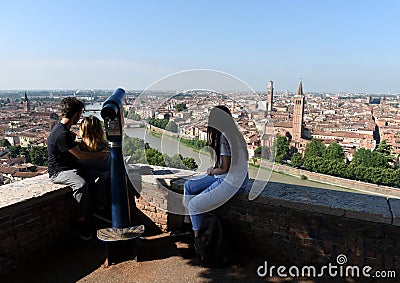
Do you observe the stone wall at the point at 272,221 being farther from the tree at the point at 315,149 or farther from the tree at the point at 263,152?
the tree at the point at 315,149

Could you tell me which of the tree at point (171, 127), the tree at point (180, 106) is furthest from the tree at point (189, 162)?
the tree at point (180, 106)

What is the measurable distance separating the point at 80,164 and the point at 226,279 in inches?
67.3

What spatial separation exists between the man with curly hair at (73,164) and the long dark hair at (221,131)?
1.07 meters

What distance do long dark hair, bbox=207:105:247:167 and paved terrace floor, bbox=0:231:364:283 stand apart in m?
0.91

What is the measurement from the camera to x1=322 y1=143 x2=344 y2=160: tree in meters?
42.4

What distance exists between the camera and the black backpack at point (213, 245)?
2721 millimetres

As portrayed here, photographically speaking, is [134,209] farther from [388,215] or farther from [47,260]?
[388,215]

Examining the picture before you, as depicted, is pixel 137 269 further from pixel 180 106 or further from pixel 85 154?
pixel 180 106

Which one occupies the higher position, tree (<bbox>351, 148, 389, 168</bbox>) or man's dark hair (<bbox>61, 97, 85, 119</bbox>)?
man's dark hair (<bbox>61, 97, 85, 119</bbox>)

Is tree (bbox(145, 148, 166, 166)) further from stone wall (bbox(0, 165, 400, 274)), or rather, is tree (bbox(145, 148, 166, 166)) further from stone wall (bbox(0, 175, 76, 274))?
stone wall (bbox(0, 175, 76, 274))

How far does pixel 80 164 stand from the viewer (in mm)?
3059

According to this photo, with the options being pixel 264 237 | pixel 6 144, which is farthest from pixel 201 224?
pixel 6 144

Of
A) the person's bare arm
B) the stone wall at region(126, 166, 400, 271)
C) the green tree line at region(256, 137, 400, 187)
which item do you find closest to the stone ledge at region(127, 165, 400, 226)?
the stone wall at region(126, 166, 400, 271)

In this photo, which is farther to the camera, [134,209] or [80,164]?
[134,209]
